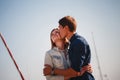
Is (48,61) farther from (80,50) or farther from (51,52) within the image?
(80,50)

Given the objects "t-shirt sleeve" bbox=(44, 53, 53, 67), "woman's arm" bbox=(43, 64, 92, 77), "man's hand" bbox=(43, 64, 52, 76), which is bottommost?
"woman's arm" bbox=(43, 64, 92, 77)

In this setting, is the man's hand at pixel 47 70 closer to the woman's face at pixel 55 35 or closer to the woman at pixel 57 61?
the woman at pixel 57 61

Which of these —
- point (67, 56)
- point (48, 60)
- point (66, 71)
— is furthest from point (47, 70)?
point (67, 56)

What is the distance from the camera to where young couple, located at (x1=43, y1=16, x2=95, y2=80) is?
15.3 feet

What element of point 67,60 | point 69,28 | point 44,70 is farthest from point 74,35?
point 44,70

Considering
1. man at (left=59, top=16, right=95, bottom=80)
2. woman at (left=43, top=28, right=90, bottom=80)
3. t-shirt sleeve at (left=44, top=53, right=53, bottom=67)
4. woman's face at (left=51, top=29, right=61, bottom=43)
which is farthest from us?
woman's face at (left=51, top=29, right=61, bottom=43)

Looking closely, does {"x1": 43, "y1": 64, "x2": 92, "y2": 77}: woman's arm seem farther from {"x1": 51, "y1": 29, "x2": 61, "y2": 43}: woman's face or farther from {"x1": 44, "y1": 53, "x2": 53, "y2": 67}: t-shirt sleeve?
{"x1": 51, "y1": 29, "x2": 61, "y2": 43}: woman's face

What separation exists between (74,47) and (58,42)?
644 mm

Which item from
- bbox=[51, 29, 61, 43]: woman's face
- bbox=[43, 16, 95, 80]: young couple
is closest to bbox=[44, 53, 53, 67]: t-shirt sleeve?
bbox=[43, 16, 95, 80]: young couple

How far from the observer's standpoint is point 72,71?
472 centimetres

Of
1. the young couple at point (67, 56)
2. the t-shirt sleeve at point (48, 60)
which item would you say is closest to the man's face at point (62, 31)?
the young couple at point (67, 56)

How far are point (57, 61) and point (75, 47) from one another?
1.80 feet

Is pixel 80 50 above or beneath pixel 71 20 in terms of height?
beneath

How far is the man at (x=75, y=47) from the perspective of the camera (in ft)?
15.2
